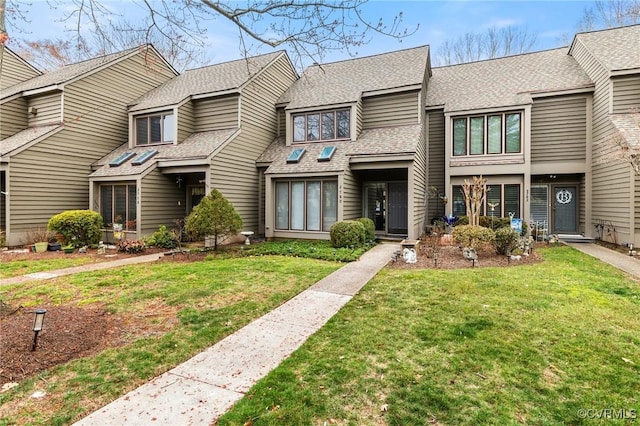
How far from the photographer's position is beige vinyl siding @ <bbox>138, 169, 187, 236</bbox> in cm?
1282

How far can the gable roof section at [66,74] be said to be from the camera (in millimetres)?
14330

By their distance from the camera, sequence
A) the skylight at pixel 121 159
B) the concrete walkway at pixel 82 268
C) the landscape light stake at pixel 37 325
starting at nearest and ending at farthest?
the landscape light stake at pixel 37 325
the concrete walkway at pixel 82 268
the skylight at pixel 121 159

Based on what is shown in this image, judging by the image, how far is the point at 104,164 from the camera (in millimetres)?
14359

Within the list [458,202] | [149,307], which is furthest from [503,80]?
[149,307]

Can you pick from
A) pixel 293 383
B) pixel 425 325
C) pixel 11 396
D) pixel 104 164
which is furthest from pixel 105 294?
pixel 104 164

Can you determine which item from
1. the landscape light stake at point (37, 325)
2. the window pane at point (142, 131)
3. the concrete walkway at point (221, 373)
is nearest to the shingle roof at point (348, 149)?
the window pane at point (142, 131)

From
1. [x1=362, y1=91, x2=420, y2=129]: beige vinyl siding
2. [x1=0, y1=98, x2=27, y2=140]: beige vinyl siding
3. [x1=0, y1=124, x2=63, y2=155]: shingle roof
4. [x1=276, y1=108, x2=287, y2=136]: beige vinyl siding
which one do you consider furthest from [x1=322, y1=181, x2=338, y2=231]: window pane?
[x1=0, y1=98, x2=27, y2=140]: beige vinyl siding

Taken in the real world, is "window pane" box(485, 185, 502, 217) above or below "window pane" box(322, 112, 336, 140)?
below

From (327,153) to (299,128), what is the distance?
2.70 m

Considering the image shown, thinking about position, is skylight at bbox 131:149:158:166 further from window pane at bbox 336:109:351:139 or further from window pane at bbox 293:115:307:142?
window pane at bbox 336:109:351:139

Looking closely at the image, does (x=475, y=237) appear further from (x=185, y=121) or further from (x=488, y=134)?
(x=185, y=121)

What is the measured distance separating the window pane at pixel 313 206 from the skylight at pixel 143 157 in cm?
659

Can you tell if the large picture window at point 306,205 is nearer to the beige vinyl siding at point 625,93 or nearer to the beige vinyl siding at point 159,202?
the beige vinyl siding at point 159,202

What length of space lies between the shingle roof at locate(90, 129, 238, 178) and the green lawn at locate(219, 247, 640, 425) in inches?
377
